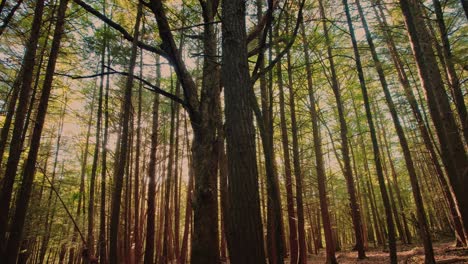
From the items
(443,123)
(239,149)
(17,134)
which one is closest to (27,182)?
(17,134)

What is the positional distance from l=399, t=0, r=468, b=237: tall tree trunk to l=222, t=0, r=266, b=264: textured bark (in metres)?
5.11

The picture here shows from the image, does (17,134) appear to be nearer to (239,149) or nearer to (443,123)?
(239,149)

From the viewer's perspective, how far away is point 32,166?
15.6 feet

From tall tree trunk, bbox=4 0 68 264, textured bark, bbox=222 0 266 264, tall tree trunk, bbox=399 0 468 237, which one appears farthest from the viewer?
tall tree trunk, bbox=399 0 468 237

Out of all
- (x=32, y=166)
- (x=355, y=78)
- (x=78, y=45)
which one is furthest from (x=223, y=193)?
(x=355, y=78)

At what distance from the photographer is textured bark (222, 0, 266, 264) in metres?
2.07

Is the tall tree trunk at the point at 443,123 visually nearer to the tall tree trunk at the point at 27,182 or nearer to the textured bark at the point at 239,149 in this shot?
the textured bark at the point at 239,149

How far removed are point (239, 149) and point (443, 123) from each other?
19.6 feet

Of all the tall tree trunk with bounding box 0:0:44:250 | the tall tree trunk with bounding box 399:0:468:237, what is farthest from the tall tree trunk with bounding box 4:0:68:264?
the tall tree trunk with bounding box 399:0:468:237

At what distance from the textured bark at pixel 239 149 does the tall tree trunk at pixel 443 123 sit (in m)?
5.11

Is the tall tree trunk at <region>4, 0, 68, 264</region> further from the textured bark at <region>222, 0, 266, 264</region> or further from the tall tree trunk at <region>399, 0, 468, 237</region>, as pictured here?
the tall tree trunk at <region>399, 0, 468, 237</region>

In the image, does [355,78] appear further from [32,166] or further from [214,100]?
[32,166]

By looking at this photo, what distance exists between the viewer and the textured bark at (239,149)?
2070mm

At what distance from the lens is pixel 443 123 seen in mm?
6016
